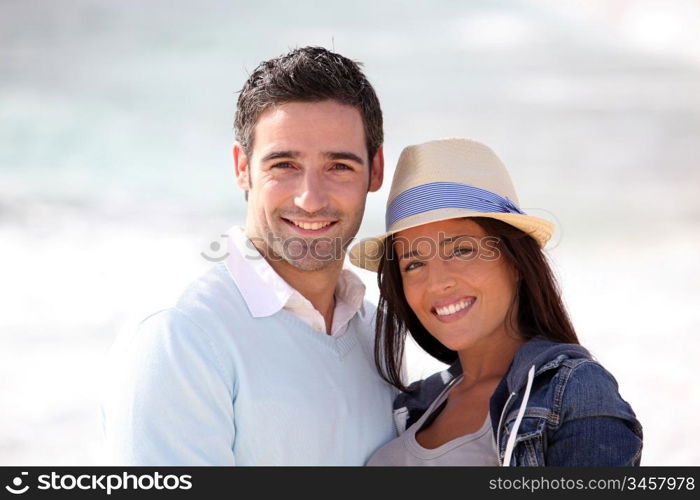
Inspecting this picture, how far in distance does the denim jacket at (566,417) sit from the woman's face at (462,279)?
0.45 m

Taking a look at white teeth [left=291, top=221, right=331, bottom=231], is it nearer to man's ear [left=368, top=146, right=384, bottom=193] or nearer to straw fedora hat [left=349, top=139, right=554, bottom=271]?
straw fedora hat [left=349, top=139, right=554, bottom=271]

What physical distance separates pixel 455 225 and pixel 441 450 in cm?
92

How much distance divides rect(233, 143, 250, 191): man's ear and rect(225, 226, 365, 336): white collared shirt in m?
0.24

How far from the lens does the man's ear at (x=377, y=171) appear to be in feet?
12.6

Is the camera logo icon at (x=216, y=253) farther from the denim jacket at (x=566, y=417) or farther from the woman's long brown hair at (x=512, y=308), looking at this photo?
the denim jacket at (x=566, y=417)

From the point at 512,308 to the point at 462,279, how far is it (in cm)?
28

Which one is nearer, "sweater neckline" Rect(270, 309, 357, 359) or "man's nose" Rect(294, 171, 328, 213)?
"sweater neckline" Rect(270, 309, 357, 359)

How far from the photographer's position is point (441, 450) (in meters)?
3.14

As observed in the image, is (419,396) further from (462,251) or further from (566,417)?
(566,417)

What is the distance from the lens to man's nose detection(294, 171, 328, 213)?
3.47m

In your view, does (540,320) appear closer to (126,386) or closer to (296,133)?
(296,133)
